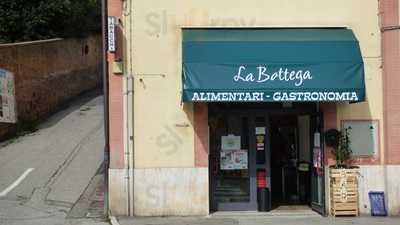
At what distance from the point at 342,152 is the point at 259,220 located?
94.1 inches

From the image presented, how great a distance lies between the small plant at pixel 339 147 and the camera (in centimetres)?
1538

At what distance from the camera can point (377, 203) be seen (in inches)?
605

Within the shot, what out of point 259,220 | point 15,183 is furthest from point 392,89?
point 15,183

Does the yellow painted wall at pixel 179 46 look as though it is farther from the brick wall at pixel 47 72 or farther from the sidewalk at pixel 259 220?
the brick wall at pixel 47 72

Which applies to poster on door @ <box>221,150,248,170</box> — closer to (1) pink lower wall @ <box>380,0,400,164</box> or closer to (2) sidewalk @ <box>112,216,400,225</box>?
(2) sidewalk @ <box>112,216,400,225</box>

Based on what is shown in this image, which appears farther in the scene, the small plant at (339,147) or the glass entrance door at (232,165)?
the glass entrance door at (232,165)

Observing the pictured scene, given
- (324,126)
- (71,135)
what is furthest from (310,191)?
(71,135)

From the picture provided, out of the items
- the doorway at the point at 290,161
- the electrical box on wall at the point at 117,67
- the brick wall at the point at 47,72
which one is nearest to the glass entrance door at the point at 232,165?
the doorway at the point at 290,161

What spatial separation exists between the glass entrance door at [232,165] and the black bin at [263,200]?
152mm

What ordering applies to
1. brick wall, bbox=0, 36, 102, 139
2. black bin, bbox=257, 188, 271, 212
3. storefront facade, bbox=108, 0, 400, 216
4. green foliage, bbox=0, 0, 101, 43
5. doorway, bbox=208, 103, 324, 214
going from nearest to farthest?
storefront facade, bbox=108, 0, 400, 216 < black bin, bbox=257, 188, 271, 212 < doorway, bbox=208, 103, 324, 214 < brick wall, bbox=0, 36, 102, 139 < green foliage, bbox=0, 0, 101, 43

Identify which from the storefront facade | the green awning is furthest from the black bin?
the green awning

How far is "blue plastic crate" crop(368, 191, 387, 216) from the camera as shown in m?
15.3

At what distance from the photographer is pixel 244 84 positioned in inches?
571

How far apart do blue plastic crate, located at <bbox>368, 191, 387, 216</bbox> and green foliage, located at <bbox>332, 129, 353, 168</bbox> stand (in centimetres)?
89
